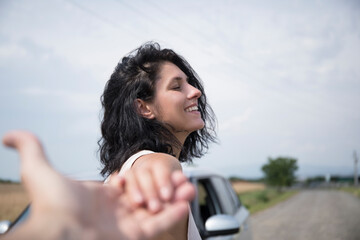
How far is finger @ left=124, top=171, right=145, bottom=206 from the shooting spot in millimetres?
856

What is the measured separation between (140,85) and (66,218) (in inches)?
52.6

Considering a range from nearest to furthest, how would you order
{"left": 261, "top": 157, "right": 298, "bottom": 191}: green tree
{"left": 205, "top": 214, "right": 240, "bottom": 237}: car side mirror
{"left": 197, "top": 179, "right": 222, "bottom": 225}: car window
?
{"left": 205, "top": 214, "right": 240, "bottom": 237}: car side mirror
{"left": 197, "top": 179, "right": 222, "bottom": 225}: car window
{"left": 261, "top": 157, "right": 298, "bottom": 191}: green tree

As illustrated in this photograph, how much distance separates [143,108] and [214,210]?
266 centimetres

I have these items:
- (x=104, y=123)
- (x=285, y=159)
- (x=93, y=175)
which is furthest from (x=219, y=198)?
(x=285, y=159)

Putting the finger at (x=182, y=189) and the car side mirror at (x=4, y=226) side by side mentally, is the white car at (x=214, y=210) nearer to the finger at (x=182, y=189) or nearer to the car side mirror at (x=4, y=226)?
the car side mirror at (x=4, y=226)

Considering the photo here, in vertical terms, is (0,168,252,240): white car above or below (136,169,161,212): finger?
below

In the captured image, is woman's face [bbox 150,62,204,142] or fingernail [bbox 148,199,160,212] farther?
woman's face [bbox 150,62,204,142]

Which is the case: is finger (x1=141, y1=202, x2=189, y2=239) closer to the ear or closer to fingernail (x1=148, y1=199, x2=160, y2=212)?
fingernail (x1=148, y1=199, x2=160, y2=212)

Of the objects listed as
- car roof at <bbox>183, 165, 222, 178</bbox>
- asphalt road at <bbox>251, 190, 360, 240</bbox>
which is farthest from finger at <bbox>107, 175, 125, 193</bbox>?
asphalt road at <bbox>251, 190, 360, 240</bbox>

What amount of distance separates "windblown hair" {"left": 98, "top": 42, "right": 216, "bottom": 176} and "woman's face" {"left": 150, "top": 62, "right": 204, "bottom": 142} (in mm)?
34

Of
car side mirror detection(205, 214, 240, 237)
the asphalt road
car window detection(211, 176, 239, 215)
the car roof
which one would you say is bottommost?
the asphalt road

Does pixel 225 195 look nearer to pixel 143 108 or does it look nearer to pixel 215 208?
pixel 215 208

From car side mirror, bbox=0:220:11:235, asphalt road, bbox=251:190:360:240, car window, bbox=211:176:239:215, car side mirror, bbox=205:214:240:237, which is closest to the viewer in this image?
car side mirror, bbox=0:220:11:235

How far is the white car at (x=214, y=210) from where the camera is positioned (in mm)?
3492
